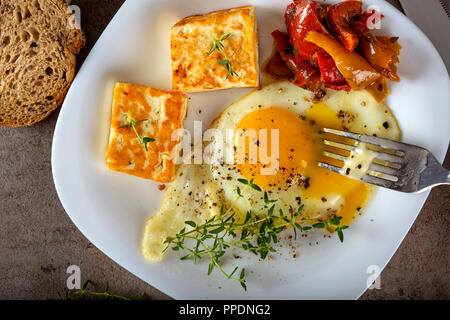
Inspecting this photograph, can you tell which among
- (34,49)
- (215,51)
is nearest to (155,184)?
(215,51)

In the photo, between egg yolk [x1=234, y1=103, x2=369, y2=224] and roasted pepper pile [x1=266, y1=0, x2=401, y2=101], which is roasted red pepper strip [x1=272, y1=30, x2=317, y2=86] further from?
egg yolk [x1=234, y1=103, x2=369, y2=224]

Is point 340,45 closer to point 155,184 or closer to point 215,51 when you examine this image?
point 215,51

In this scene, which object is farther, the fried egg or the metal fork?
the fried egg

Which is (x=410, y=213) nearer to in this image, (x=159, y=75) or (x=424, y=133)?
(x=424, y=133)

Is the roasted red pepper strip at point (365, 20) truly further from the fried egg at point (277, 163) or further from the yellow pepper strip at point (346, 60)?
the fried egg at point (277, 163)

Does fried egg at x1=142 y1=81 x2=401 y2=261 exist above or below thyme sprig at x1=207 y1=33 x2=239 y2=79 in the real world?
below

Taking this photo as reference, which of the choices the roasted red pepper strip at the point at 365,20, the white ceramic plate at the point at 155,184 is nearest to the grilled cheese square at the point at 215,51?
the white ceramic plate at the point at 155,184

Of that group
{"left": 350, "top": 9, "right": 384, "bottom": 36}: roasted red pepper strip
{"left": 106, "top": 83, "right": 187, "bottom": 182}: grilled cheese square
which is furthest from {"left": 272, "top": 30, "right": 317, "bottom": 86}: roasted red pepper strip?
{"left": 106, "top": 83, "right": 187, "bottom": 182}: grilled cheese square
